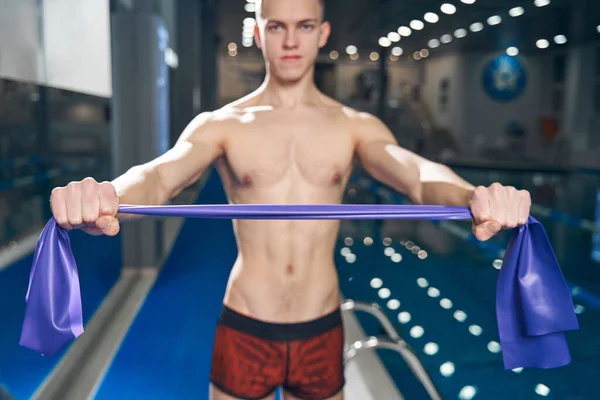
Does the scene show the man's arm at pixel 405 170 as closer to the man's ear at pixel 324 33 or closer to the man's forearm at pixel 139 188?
the man's ear at pixel 324 33

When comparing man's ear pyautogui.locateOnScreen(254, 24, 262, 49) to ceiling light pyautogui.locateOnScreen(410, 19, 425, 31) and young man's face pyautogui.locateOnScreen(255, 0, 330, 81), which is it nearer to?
young man's face pyautogui.locateOnScreen(255, 0, 330, 81)

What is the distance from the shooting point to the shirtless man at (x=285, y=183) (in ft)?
4.96

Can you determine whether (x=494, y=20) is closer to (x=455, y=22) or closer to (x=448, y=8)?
(x=455, y=22)

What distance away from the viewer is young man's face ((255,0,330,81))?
4.86ft

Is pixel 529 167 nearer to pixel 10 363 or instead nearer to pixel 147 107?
pixel 147 107

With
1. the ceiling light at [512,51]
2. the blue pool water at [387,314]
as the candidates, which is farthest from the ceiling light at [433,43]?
the blue pool water at [387,314]

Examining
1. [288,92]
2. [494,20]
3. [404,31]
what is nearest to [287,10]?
[288,92]

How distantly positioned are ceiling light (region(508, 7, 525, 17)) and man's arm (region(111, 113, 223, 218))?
1080 centimetres

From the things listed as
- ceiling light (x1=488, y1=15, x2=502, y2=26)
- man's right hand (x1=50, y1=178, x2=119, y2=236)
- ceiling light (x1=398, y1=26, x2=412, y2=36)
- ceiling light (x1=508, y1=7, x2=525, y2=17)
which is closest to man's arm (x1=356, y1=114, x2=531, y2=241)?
man's right hand (x1=50, y1=178, x2=119, y2=236)

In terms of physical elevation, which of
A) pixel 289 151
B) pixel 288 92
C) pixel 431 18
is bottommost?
pixel 289 151

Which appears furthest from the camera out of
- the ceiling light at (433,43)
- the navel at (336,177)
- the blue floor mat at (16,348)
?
the ceiling light at (433,43)

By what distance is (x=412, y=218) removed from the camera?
3.89 ft

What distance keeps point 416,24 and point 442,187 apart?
1142 cm

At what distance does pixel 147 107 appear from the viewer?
463 cm
